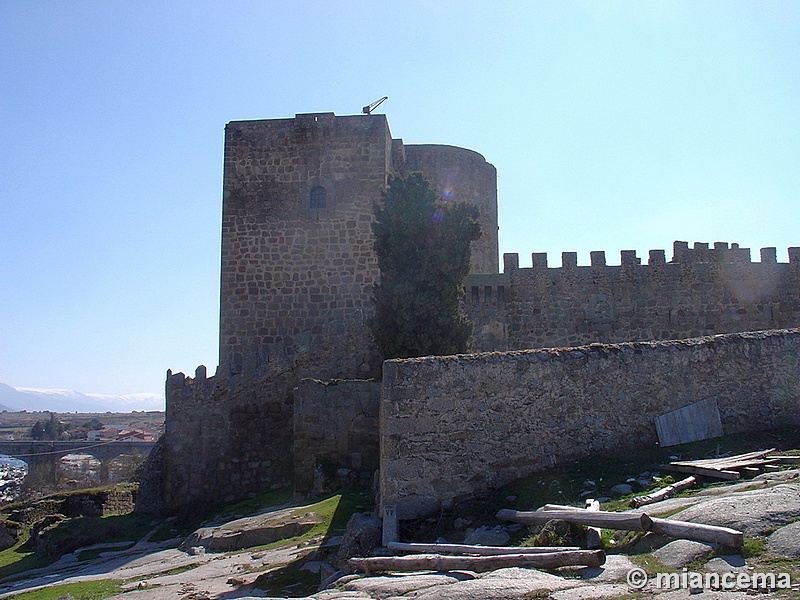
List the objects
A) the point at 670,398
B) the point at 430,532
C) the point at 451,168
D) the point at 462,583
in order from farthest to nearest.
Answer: the point at 451,168 < the point at 670,398 < the point at 430,532 < the point at 462,583

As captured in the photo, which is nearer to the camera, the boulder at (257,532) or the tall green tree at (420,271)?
the boulder at (257,532)

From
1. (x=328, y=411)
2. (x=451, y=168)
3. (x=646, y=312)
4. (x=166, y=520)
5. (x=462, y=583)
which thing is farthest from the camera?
(x=451, y=168)

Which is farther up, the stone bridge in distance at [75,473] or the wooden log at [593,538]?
the wooden log at [593,538]

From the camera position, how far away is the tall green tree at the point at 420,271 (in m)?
16.8

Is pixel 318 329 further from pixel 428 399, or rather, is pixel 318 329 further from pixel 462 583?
pixel 462 583

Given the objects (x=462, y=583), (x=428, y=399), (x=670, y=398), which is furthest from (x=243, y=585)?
(x=670, y=398)

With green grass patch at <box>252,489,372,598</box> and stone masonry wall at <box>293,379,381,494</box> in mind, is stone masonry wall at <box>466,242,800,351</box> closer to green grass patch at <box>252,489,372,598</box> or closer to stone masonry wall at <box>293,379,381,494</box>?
stone masonry wall at <box>293,379,381,494</box>

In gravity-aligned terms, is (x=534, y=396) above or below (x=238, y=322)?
below

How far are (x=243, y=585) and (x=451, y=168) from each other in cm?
1647

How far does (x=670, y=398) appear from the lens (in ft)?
32.8

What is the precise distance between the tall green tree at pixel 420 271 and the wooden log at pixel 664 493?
28.7 feet

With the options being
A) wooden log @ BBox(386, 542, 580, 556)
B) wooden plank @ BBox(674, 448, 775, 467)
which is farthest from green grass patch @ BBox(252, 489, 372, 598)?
wooden plank @ BBox(674, 448, 775, 467)

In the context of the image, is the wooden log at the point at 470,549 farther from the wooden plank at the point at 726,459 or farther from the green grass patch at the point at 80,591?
the green grass patch at the point at 80,591

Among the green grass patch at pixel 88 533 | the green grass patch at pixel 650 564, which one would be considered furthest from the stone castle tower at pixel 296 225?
the green grass patch at pixel 650 564
